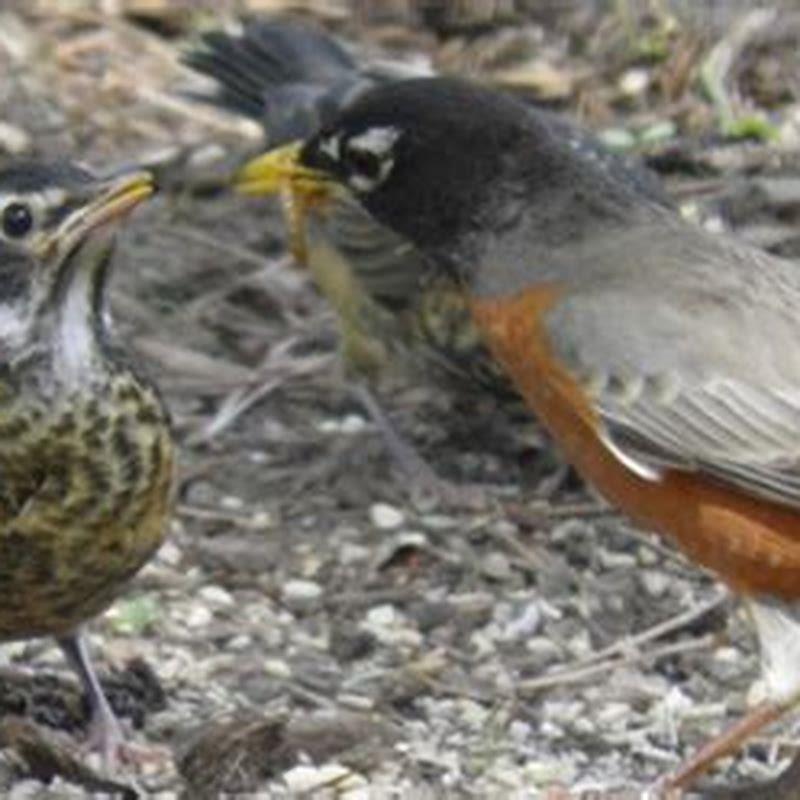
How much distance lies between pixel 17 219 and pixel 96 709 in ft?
3.36

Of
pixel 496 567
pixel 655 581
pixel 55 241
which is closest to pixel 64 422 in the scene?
pixel 55 241

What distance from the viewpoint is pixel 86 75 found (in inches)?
388

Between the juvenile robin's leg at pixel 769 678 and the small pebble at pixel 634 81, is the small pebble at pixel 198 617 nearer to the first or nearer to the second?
the juvenile robin's leg at pixel 769 678

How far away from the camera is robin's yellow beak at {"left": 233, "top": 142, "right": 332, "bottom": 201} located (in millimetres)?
6871

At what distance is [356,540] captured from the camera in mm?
7586

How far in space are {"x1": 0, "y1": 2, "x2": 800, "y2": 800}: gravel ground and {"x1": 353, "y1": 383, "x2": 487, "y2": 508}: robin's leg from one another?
41mm

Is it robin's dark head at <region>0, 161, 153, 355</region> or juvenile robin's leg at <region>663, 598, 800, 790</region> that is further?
juvenile robin's leg at <region>663, 598, 800, 790</region>

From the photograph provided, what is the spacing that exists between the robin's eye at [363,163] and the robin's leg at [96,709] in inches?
43.6

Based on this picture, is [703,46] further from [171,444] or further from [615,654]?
[171,444]

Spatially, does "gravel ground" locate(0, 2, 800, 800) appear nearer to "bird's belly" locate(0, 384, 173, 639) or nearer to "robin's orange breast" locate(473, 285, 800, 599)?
"bird's belly" locate(0, 384, 173, 639)

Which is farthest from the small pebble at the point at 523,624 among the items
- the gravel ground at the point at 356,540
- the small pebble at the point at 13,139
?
the small pebble at the point at 13,139

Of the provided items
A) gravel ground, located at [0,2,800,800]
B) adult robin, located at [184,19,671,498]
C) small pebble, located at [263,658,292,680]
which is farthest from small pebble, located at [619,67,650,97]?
small pebble, located at [263,658,292,680]

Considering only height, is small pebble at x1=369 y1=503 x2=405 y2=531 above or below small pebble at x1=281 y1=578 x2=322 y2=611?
below

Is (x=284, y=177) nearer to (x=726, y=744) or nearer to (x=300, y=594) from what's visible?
(x=300, y=594)
